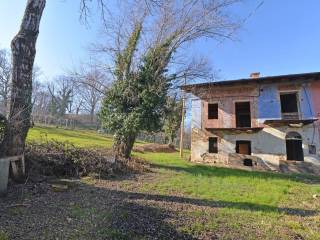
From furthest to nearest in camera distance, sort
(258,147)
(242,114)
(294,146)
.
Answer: (242,114)
(258,147)
(294,146)

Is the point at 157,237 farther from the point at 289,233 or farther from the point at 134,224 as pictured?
the point at 289,233

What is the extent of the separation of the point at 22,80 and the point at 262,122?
16.9 m

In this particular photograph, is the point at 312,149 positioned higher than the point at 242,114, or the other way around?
the point at 242,114

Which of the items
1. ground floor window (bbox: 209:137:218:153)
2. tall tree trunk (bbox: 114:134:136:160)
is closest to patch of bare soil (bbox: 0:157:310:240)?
tall tree trunk (bbox: 114:134:136:160)

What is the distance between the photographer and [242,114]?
890 inches

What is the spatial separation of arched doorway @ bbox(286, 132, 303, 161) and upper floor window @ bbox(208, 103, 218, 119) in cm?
577

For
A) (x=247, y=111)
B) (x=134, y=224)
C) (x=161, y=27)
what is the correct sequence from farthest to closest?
(x=247, y=111)
(x=161, y=27)
(x=134, y=224)

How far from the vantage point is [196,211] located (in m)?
5.83

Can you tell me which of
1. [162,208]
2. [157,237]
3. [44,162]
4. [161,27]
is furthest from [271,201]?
[161,27]

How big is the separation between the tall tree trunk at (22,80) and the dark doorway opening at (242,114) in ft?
56.8

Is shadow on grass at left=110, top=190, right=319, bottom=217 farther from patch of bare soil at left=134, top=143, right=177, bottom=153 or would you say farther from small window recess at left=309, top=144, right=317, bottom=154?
patch of bare soil at left=134, top=143, right=177, bottom=153

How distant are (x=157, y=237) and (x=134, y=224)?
0.58m

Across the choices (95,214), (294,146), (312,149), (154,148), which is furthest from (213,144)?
(95,214)

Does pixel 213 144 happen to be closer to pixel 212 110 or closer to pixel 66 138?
pixel 212 110
